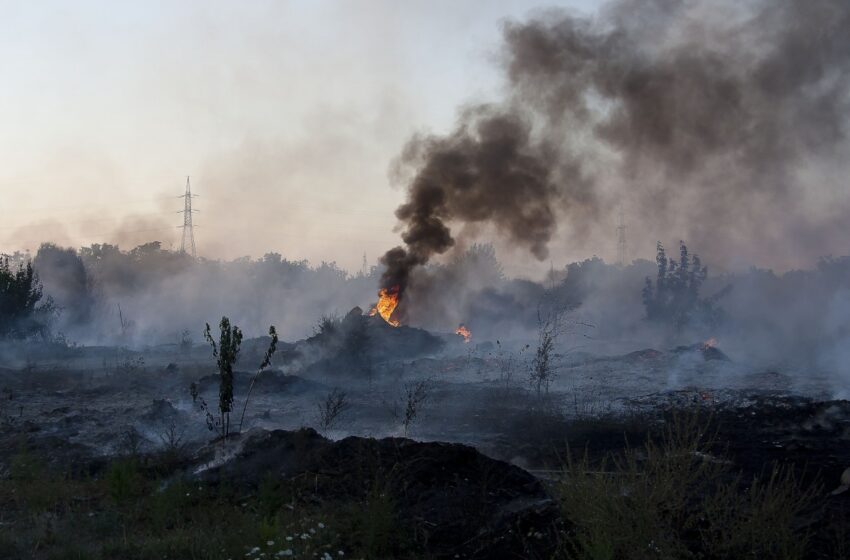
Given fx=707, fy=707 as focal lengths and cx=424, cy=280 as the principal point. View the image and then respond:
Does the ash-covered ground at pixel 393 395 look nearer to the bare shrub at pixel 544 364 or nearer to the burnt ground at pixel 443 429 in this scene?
the burnt ground at pixel 443 429

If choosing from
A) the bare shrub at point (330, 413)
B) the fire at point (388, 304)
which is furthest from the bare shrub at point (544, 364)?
the fire at point (388, 304)

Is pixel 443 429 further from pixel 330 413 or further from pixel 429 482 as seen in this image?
pixel 429 482

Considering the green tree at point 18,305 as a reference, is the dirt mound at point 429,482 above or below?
below

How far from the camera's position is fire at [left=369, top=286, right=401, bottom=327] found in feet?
113

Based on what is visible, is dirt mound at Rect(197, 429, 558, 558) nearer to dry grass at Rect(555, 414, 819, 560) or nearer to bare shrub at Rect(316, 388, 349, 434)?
dry grass at Rect(555, 414, 819, 560)

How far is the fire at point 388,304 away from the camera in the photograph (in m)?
34.4

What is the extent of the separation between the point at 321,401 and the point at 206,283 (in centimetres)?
4335

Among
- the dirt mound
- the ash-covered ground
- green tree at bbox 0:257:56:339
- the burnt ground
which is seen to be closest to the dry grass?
the burnt ground

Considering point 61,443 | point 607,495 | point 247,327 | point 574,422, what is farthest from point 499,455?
point 247,327

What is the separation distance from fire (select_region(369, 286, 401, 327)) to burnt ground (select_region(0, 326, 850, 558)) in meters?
6.83

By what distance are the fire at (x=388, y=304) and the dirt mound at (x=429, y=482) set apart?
76.8ft

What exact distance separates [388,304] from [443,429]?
20272mm

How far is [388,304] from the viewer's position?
34.5 metres

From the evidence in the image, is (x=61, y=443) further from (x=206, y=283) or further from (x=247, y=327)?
(x=206, y=283)
